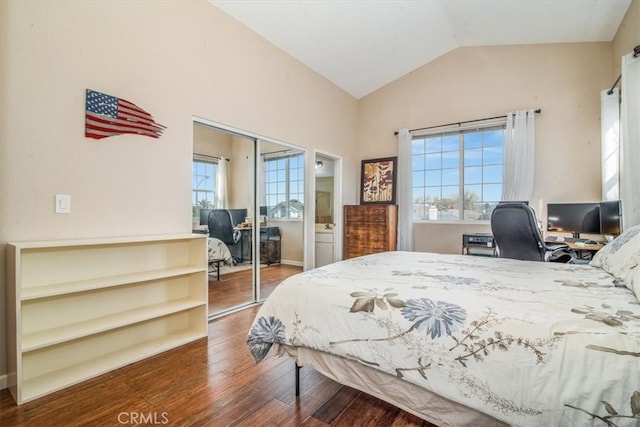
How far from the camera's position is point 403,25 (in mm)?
3686

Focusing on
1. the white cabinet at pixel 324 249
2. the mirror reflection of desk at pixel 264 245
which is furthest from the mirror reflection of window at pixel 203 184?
the white cabinet at pixel 324 249

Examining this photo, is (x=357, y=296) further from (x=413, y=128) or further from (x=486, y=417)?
(x=413, y=128)

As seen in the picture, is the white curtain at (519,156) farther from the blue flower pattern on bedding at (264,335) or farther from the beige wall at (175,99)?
the blue flower pattern on bedding at (264,335)

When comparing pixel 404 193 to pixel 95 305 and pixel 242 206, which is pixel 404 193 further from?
pixel 95 305

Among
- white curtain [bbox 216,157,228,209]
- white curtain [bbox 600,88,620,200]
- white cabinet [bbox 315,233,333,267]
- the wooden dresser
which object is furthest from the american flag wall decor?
white curtain [bbox 600,88,620,200]

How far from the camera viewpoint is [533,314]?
109 centimetres

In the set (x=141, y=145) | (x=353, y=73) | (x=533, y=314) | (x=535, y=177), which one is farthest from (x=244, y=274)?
(x=535, y=177)

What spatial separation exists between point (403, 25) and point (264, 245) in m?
3.23

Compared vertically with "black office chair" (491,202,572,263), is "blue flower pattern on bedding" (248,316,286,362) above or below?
below

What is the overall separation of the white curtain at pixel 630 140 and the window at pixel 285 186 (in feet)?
11.1

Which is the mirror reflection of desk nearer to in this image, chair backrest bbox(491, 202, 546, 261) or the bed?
the bed

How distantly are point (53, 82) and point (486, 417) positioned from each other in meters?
2.88

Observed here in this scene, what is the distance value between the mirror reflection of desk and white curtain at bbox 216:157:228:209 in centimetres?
36

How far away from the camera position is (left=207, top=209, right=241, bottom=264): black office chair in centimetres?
312
